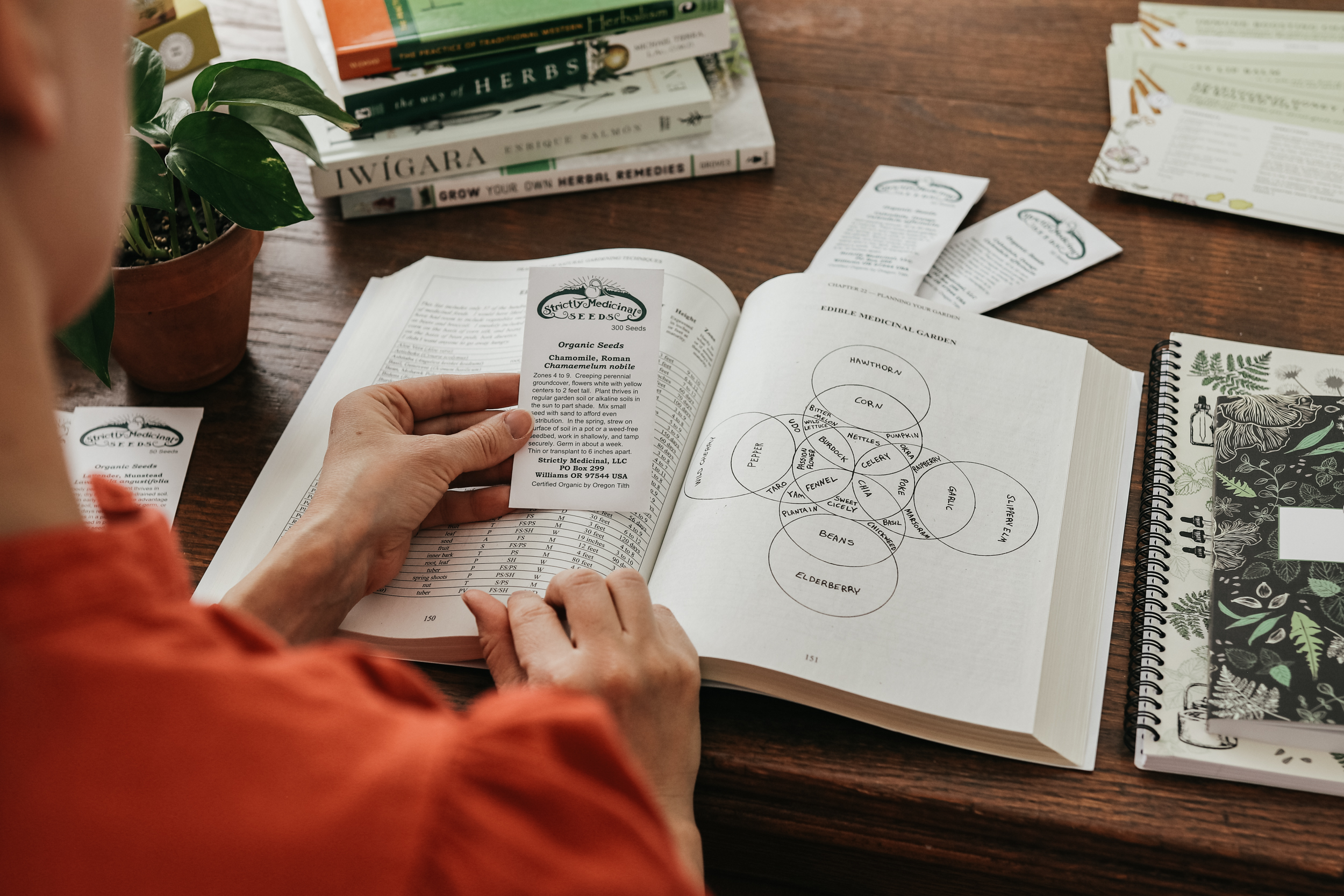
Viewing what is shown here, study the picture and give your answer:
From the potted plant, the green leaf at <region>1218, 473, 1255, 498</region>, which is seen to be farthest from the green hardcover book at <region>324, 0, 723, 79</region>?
the green leaf at <region>1218, 473, 1255, 498</region>

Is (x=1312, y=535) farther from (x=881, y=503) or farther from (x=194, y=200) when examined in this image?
(x=194, y=200)

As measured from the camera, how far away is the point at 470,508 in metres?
0.72

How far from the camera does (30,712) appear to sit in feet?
1.10

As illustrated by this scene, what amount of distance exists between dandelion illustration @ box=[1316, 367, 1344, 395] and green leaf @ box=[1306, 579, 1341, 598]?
21 cm

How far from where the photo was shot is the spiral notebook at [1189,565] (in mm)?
600

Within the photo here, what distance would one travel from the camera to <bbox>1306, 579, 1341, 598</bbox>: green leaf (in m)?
0.63

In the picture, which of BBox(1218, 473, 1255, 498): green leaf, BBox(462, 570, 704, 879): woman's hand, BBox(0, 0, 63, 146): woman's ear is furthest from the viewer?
BBox(1218, 473, 1255, 498): green leaf

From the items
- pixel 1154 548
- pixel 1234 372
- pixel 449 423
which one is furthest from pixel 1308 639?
pixel 449 423

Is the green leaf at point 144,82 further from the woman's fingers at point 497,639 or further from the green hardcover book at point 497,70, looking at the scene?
the woman's fingers at point 497,639

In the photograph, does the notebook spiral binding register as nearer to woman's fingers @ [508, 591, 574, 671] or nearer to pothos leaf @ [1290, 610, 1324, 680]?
pothos leaf @ [1290, 610, 1324, 680]

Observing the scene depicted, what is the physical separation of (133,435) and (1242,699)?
0.86 metres

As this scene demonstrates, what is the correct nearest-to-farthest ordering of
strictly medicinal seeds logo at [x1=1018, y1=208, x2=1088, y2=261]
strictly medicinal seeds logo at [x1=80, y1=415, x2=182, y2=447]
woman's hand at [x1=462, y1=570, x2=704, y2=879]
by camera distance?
woman's hand at [x1=462, y1=570, x2=704, y2=879]
strictly medicinal seeds logo at [x1=80, y1=415, x2=182, y2=447]
strictly medicinal seeds logo at [x1=1018, y1=208, x2=1088, y2=261]

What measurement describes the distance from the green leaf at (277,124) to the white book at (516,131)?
0.79ft

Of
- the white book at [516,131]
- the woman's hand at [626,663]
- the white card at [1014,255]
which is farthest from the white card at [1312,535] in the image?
the white book at [516,131]
